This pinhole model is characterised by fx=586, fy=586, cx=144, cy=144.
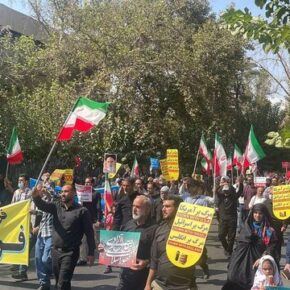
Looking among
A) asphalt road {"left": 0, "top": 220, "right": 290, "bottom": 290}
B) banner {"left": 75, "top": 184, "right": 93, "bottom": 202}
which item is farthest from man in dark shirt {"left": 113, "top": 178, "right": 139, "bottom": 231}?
banner {"left": 75, "top": 184, "right": 93, "bottom": 202}

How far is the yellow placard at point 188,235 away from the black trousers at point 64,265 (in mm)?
2211

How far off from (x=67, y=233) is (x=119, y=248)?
161 centimetres

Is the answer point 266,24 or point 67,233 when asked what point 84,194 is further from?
point 266,24

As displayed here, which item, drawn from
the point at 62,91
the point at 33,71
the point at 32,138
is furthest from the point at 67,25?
the point at 32,138

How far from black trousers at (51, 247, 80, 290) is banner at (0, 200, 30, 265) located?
3.79 ft

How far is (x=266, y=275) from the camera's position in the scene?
588 centimetres

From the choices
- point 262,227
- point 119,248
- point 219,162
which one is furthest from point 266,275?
point 219,162

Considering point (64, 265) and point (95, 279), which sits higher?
point (64, 265)

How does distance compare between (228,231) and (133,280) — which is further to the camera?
(228,231)

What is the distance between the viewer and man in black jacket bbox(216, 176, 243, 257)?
11758 mm

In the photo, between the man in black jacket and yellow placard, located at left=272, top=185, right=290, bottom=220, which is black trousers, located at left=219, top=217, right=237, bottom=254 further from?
yellow placard, located at left=272, top=185, right=290, bottom=220

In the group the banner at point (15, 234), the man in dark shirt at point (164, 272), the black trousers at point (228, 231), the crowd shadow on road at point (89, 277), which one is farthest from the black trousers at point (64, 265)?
the black trousers at point (228, 231)

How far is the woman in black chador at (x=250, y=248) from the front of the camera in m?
6.24

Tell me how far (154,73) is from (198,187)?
15045 mm
